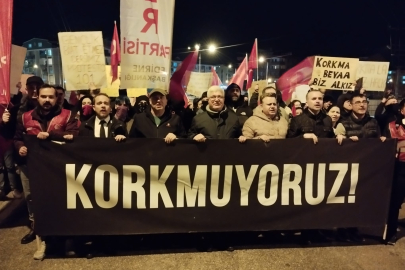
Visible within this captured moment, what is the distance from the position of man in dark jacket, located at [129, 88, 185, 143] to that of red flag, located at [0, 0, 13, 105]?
1.52 meters

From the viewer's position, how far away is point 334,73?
6660mm

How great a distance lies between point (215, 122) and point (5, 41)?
2.56m

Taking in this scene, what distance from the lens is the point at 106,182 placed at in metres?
3.92

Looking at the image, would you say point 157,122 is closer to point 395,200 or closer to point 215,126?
point 215,126

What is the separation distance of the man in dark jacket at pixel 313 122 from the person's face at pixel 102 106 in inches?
86.1

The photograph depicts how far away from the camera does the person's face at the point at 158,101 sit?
4168 mm

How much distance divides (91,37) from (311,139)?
3.76 m

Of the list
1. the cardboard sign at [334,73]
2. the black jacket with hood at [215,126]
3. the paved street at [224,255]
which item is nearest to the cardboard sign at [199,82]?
the cardboard sign at [334,73]

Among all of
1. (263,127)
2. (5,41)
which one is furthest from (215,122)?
(5,41)

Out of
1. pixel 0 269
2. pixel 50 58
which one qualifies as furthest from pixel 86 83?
pixel 50 58

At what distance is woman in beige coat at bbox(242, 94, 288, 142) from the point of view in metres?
4.18

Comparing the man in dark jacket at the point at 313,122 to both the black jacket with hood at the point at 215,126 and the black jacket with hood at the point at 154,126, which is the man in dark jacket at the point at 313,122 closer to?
the black jacket with hood at the point at 215,126

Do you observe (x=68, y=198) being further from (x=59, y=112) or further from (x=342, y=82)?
(x=342, y=82)

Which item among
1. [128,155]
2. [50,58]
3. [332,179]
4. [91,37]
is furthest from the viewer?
[50,58]
